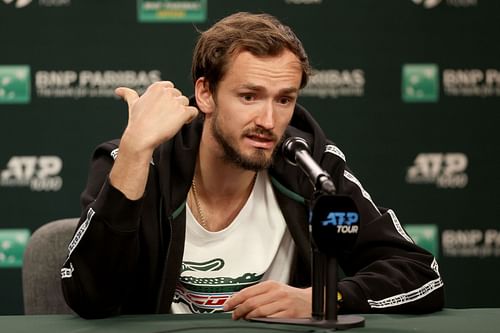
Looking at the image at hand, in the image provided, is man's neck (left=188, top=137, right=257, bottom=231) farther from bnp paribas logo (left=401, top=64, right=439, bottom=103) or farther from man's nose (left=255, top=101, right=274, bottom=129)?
bnp paribas logo (left=401, top=64, right=439, bottom=103)

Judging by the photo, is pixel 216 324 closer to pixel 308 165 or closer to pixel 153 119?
pixel 308 165

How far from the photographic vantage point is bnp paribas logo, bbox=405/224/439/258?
398 cm

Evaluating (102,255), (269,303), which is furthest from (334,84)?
(269,303)

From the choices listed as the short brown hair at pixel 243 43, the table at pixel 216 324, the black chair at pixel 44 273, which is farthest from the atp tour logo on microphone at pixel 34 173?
the table at pixel 216 324

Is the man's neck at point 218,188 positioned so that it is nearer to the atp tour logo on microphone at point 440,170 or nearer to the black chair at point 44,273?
the black chair at point 44,273

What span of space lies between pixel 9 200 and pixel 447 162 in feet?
6.09

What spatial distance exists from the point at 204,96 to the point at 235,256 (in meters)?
0.49

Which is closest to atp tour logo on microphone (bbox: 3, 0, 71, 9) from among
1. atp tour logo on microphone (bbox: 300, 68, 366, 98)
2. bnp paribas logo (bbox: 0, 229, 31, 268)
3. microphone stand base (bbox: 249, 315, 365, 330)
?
bnp paribas logo (bbox: 0, 229, 31, 268)

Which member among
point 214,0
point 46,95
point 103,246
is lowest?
point 103,246

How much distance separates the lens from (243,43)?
2.57m

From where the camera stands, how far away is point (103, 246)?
2.12 metres

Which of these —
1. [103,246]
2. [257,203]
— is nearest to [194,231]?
[257,203]

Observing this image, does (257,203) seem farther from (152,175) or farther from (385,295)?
(385,295)

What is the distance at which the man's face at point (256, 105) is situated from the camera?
2.44 m
